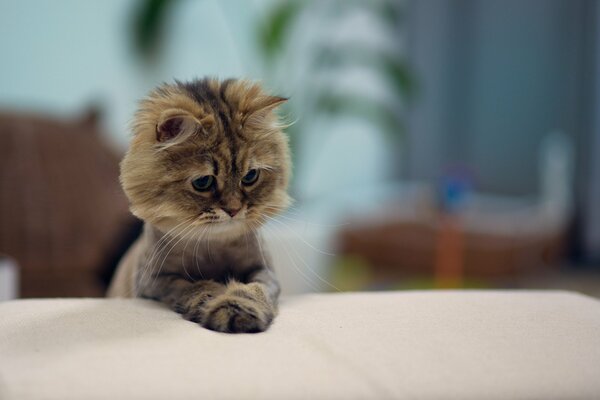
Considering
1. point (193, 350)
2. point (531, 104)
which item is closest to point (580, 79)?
point (531, 104)

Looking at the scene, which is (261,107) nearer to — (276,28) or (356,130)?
(276,28)

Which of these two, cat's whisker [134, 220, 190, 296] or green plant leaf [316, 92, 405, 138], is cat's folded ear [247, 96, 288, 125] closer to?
cat's whisker [134, 220, 190, 296]

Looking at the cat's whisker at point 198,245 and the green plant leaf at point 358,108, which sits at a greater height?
the green plant leaf at point 358,108

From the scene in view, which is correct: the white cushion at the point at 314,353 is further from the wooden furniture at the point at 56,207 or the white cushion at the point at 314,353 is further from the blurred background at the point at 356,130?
the wooden furniture at the point at 56,207

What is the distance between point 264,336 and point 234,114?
422mm

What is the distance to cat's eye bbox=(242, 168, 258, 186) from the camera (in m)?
1.11

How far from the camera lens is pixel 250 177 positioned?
1115 millimetres

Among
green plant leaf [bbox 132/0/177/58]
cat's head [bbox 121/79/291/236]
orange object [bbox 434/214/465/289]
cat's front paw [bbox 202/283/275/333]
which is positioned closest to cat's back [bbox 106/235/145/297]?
cat's head [bbox 121/79/291/236]

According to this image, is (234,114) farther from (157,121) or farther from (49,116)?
(49,116)

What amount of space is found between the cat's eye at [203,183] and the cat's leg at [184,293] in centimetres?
16

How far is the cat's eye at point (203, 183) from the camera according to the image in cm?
106

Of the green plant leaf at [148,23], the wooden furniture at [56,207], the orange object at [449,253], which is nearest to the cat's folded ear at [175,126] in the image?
the wooden furniture at [56,207]

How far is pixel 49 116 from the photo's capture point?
8.23 ft

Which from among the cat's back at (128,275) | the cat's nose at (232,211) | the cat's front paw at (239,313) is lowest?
the cat's back at (128,275)
